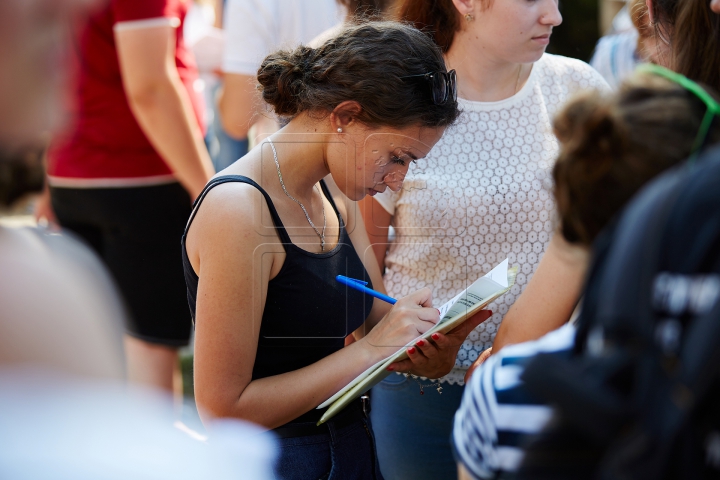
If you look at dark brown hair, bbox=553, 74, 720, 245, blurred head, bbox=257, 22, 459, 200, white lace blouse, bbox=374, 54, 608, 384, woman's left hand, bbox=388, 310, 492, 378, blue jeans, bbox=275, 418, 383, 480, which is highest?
dark brown hair, bbox=553, 74, 720, 245

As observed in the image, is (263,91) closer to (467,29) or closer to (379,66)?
(379,66)

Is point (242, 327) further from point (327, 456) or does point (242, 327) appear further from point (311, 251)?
point (327, 456)

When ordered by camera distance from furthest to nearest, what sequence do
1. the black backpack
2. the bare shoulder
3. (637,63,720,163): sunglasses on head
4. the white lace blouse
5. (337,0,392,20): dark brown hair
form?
(337,0,392,20): dark brown hair < the white lace blouse < the bare shoulder < (637,63,720,163): sunglasses on head < the black backpack

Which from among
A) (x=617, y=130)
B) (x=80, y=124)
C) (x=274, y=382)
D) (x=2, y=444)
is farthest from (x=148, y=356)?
(x=617, y=130)

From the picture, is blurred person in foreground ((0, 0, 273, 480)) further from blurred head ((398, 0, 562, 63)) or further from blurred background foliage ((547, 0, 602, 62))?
blurred background foliage ((547, 0, 602, 62))

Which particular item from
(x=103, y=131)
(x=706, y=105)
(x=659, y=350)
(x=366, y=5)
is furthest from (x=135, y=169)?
(x=659, y=350)

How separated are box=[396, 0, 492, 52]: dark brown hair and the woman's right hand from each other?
0.77 metres

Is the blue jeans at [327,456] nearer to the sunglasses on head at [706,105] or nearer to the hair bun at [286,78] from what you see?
the hair bun at [286,78]

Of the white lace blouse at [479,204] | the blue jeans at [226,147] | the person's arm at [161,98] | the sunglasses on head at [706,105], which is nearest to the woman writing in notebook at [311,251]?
the white lace blouse at [479,204]

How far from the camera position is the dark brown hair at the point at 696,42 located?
134 cm

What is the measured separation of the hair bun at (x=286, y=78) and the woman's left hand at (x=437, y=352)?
1.88ft

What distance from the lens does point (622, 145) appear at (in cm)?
79

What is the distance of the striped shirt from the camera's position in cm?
81

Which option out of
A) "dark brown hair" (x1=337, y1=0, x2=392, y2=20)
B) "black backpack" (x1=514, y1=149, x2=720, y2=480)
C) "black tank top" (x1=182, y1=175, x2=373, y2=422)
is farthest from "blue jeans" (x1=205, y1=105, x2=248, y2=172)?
"black backpack" (x1=514, y1=149, x2=720, y2=480)
